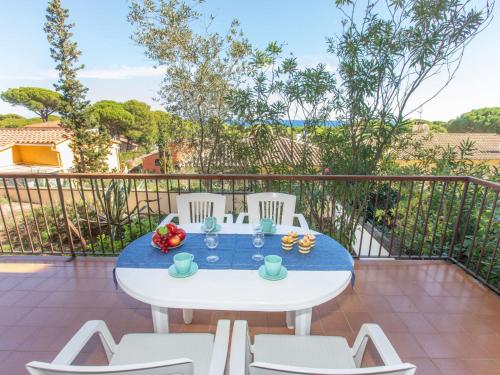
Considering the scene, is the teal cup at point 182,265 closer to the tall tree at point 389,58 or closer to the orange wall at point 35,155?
the tall tree at point 389,58

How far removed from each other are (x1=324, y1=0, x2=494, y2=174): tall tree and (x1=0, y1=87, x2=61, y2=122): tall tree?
79.2 ft

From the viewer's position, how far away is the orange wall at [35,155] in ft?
58.9

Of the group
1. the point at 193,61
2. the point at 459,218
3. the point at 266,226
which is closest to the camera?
the point at 266,226

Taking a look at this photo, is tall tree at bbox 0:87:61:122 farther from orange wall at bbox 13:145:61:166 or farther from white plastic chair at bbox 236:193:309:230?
white plastic chair at bbox 236:193:309:230

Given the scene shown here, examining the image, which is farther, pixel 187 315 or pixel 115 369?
pixel 187 315

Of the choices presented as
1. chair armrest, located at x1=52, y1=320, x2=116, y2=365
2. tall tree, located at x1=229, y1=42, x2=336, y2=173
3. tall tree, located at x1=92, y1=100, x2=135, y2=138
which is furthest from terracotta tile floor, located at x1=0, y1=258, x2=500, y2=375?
tall tree, located at x1=92, y1=100, x2=135, y2=138

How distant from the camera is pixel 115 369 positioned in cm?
64

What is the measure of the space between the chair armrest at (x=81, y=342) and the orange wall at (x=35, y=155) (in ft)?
68.9

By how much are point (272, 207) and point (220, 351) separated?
141 cm

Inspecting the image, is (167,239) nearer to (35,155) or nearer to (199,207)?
(199,207)

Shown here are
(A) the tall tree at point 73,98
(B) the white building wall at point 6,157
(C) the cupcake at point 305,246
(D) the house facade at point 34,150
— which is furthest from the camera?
(D) the house facade at point 34,150

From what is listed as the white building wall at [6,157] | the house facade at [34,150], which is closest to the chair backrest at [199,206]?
the house facade at [34,150]

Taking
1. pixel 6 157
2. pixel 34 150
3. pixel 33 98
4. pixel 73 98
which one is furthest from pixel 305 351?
pixel 33 98

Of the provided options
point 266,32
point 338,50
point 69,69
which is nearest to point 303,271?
point 338,50
